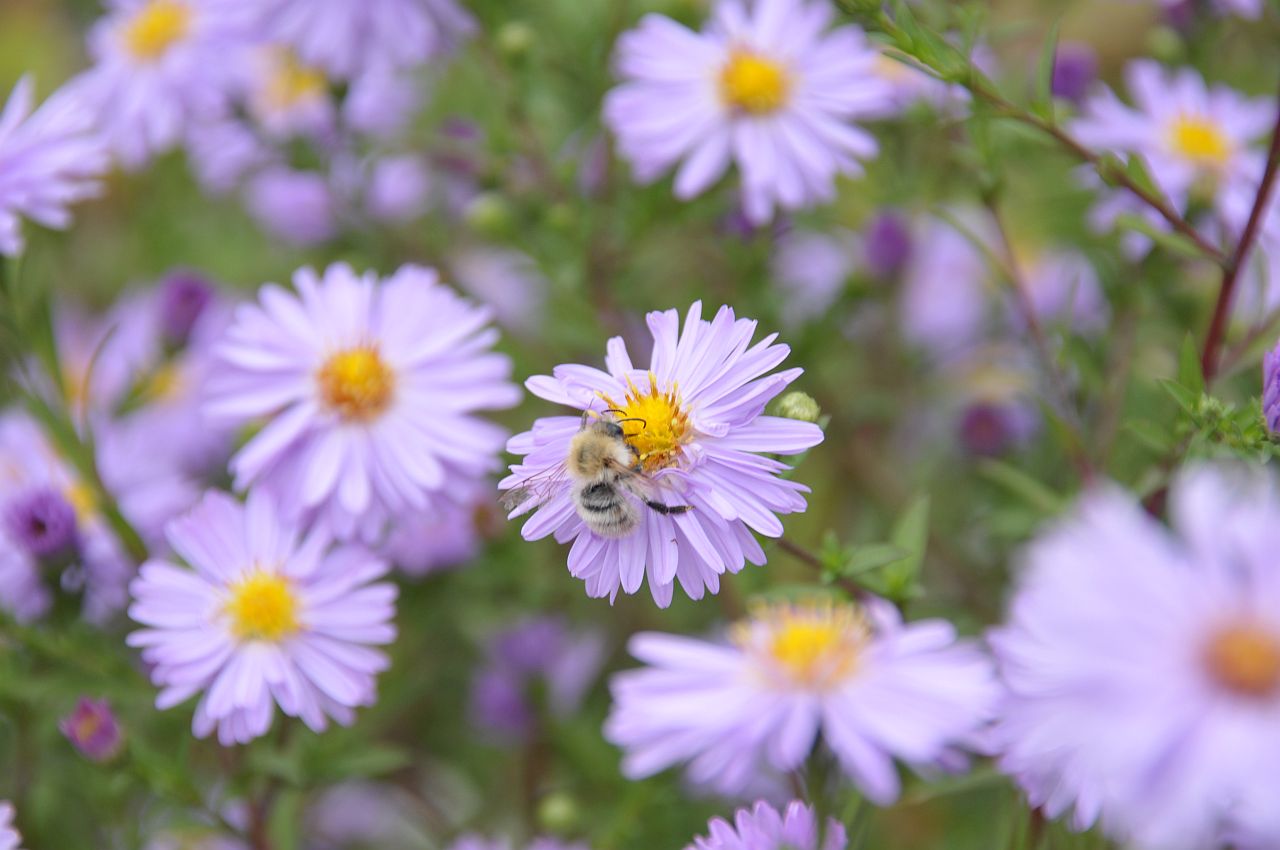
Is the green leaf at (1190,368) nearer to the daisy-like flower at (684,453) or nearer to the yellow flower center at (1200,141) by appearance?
the daisy-like flower at (684,453)

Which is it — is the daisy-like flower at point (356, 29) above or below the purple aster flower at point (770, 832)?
above

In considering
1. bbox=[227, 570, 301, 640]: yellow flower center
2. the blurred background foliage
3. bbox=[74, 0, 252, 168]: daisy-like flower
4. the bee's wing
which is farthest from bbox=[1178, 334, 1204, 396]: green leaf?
bbox=[74, 0, 252, 168]: daisy-like flower

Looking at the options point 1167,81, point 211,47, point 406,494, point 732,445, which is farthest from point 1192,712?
point 211,47

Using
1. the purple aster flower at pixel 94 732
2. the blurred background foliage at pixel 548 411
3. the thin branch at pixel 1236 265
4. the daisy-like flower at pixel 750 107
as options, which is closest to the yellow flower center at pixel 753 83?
the daisy-like flower at pixel 750 107

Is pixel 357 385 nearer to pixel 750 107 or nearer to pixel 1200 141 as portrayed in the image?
pixel 750 107

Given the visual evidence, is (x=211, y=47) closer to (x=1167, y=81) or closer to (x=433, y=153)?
(x=433, y=153)

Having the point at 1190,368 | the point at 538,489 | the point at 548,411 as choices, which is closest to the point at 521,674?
the point at 548,411
